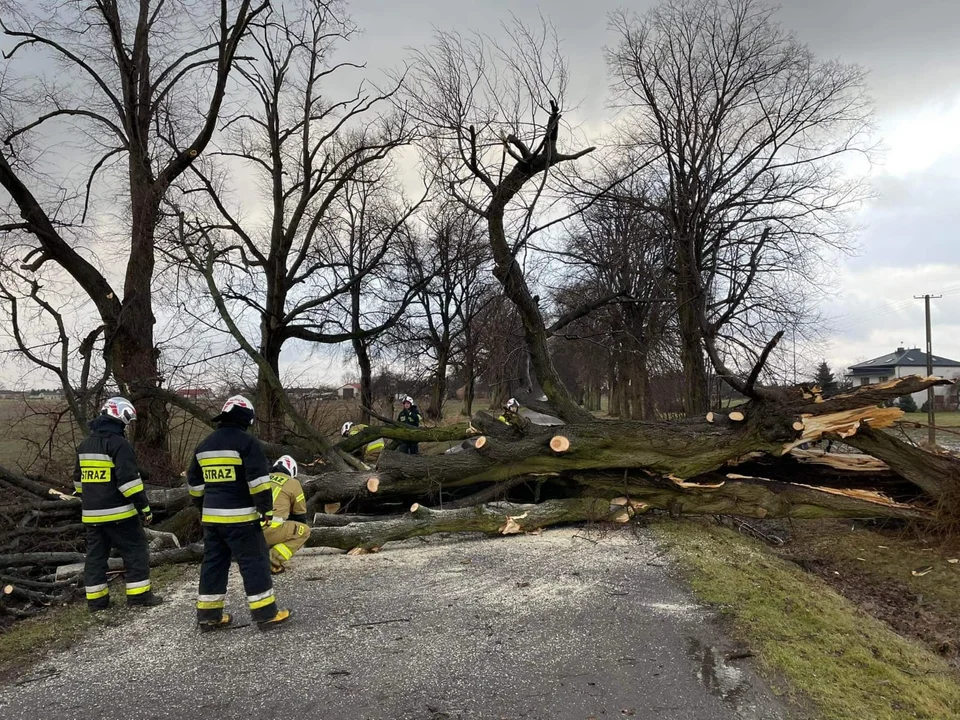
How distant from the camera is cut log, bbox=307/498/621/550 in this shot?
22.9 feet

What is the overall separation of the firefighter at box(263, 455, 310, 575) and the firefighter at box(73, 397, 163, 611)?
1.02 m

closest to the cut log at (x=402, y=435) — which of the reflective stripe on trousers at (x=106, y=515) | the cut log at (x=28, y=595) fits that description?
the cut log at (x=28, y=595)

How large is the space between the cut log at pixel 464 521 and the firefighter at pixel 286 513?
95 centimetres

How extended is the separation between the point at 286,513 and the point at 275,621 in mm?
1201

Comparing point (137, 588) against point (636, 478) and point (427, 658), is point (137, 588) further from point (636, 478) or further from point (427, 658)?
point (636, 478)

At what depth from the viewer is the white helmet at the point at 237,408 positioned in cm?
485

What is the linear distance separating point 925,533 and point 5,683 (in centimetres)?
880

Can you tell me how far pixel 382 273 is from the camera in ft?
70.6

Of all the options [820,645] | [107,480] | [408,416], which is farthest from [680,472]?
[408,416]

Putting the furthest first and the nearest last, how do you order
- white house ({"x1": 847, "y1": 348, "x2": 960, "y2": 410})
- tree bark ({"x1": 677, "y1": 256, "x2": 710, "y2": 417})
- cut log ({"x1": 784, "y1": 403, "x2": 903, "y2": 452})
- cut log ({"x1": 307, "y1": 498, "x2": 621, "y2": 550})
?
white house ({"x1": 847, "y1": 348, "x2": 960, "y2": 410}) < tree bark ({"x1": 677, "y1": 256, "x2": 710, "y2": 417}) < cut log ({"x1": 784, "y1": 403, "x2": 903, "y2": 452}) < cut log ({"x1": 307, "y1": 498, "x2": 621, "y2": 550})

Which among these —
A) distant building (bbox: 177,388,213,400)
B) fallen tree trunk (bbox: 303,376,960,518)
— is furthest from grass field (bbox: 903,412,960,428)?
distant building (bbox: 177,388,213,400)

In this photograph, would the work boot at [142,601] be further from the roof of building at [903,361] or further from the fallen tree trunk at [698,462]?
the roof of building at [903,361]

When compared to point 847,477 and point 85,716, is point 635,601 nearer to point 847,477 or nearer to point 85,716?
point 85,716

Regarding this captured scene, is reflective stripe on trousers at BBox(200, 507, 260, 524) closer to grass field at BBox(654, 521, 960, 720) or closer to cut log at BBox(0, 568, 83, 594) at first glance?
cut log at BBox(0, 568, 83, 594)
